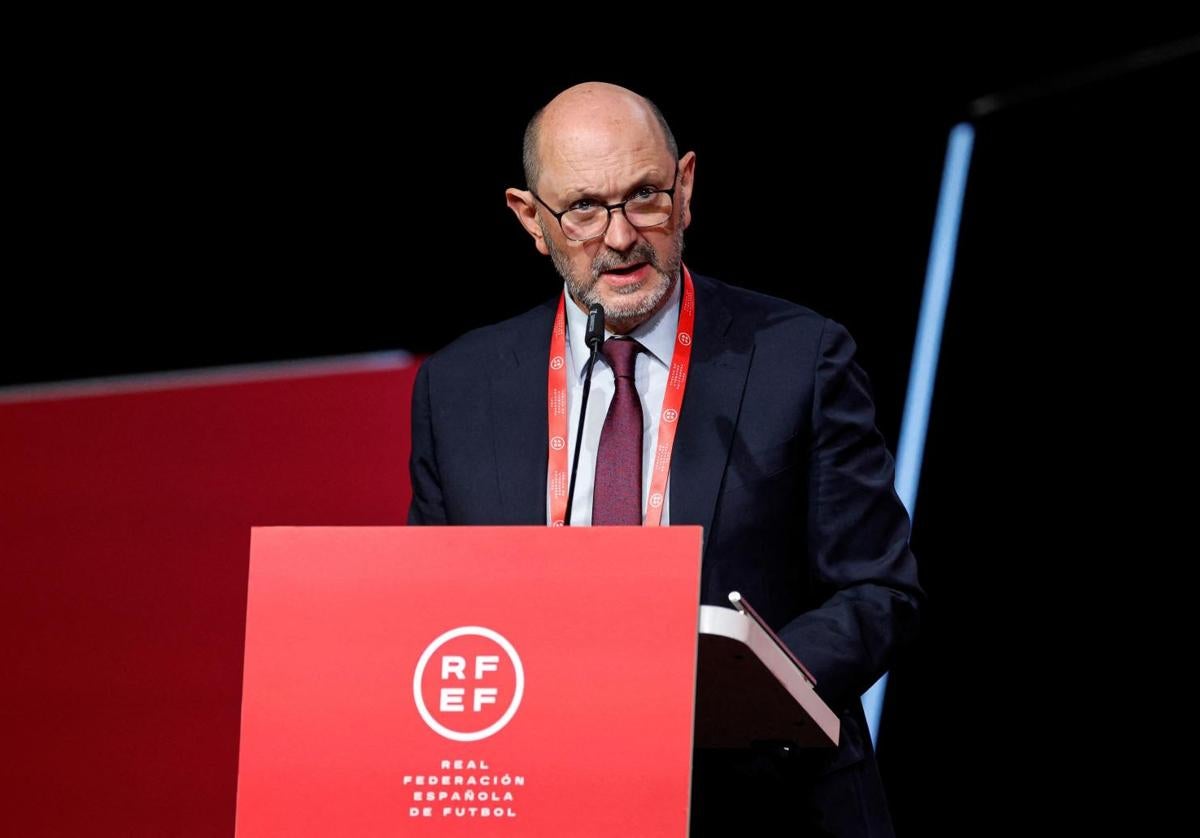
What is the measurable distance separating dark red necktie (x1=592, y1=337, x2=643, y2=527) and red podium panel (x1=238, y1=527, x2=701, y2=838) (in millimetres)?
547

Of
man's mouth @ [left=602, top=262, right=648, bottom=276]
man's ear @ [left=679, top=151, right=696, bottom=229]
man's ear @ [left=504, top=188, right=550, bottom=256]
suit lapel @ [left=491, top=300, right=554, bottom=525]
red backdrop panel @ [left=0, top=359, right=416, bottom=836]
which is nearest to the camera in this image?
suit lapel @ [left=491, top=300, right=554, bottom=525]

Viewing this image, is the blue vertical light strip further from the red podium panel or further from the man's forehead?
the red podium panel

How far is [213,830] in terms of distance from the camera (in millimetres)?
3396

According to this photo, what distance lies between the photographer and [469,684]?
5.32 feet

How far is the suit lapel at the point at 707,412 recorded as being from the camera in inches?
88.0

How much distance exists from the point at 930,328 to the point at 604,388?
Result: 162 centimetres

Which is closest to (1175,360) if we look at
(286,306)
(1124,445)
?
(1124,445)

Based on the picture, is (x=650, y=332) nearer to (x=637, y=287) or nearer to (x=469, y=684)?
(x=637, y=287)

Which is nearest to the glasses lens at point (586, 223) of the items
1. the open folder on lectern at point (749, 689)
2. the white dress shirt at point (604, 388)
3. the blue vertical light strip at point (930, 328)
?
the white dress shirt at point (604, 388)

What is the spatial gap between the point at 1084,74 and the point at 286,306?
1915 millimetres

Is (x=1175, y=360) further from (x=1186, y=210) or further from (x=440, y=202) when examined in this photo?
(x=440, y=202)

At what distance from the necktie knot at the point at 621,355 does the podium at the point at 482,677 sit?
0.70 meters

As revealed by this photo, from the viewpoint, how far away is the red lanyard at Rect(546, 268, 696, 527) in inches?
87.8

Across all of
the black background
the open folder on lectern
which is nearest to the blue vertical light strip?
the black background
